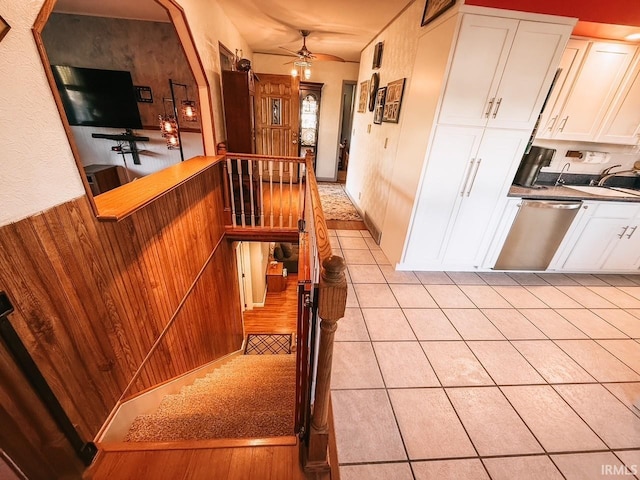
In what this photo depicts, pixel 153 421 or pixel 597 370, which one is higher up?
pixel 597 370

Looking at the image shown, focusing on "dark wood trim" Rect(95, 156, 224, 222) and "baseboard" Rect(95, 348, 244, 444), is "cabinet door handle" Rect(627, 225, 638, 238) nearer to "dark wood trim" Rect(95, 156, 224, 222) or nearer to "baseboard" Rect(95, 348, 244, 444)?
"dark wood trim" Rect(95, 156, 224, 222)

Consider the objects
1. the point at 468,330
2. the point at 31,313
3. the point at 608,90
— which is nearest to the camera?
the point at 31,313

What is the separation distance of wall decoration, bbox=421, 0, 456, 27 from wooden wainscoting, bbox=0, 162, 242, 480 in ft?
8.14

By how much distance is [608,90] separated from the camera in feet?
7.86

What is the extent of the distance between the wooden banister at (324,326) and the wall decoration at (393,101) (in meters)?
2.21

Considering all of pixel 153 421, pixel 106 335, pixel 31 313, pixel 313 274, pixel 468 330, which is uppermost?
pixel 313 274

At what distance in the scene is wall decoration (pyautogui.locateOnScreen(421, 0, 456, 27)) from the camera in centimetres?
194

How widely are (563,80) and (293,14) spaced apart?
117 inches

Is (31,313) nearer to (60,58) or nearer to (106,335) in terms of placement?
(106,335)

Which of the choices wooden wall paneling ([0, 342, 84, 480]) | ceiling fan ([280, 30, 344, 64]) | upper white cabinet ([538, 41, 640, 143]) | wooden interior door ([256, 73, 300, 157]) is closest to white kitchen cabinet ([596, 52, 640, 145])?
upper white cabinet ([538, 41, 640, 143])

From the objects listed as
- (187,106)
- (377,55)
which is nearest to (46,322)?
(187,106)

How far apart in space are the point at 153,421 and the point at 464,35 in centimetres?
348

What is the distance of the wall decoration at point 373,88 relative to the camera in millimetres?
3690

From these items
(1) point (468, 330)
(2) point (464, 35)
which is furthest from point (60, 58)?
(1) point (468, 330)
